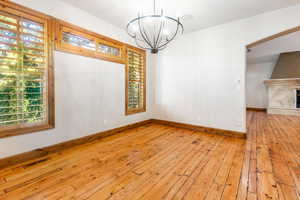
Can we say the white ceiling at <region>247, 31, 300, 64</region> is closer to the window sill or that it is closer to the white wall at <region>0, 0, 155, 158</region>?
the white wall at <region>0, 0, 155, 158</region>

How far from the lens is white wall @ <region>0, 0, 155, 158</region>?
7.61 ft

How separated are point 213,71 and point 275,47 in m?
3.81

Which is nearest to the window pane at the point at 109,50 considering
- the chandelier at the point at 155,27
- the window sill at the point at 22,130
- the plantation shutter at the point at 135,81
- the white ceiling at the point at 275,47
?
the plantation shutter at the point at 135,81

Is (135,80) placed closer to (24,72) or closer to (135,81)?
(135,81)

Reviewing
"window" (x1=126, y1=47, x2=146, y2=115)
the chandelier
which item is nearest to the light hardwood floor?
"window" (x1=126, y1=47, x2=146, y2=115)

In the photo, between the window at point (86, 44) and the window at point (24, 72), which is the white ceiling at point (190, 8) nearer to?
the window at point (86, 44)

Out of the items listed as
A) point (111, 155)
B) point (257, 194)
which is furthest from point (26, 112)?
point (257, 194)

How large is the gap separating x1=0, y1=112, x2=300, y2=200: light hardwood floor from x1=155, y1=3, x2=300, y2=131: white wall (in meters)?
0.94

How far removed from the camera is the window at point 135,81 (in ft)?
12.9

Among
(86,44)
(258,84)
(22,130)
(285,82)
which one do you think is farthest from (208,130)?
(258,84)

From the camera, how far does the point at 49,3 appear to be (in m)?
2.41

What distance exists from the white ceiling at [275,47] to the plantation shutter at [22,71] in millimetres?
6423

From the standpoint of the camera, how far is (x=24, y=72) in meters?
2.16

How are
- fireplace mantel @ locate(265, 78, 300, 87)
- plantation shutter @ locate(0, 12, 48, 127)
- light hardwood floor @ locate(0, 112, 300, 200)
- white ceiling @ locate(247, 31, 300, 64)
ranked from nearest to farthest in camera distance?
1. light hardwood floor @ locate(0, 112, 300, 200)
2. plantation shutter @ locate(0, 12, 48, 127)
3. white ceiling @ locate(247, 31, 300, 64)
4. fireplace mantel @ locate(265, 78, 300, 87)
